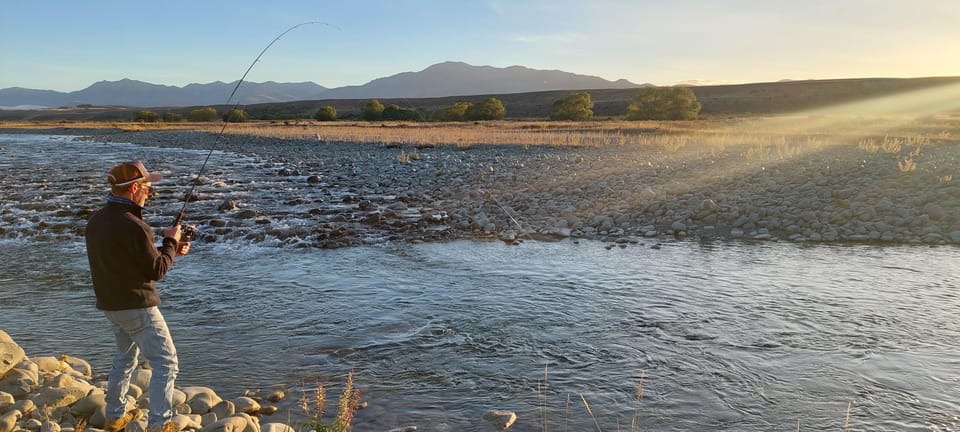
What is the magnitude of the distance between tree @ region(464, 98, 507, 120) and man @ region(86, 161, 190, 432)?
7729 centimetres

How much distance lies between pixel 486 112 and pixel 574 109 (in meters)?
12.1

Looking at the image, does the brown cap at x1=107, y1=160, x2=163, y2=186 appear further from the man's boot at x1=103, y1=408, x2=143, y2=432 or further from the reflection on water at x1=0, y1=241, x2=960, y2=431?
the reflection on water at x1=0, y1=241, x2=960, y2=431

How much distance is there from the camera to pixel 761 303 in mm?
8469

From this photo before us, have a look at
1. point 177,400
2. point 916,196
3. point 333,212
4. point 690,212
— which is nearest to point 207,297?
point 177,400

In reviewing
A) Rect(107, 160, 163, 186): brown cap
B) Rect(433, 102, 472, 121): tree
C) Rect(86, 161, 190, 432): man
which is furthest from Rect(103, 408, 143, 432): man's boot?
Rect(433, 102, 472, 121): tree

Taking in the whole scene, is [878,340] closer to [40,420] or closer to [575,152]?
[40,420]

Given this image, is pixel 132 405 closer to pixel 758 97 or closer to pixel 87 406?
pixel 87 406

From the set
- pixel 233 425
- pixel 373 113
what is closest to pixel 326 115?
pixel 373 113

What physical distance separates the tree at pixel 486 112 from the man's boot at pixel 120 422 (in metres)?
77.2

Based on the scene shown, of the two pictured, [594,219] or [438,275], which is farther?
[594,219]

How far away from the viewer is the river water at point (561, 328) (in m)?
5.52

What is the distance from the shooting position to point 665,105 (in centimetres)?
6756

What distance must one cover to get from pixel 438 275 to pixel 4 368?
607cm

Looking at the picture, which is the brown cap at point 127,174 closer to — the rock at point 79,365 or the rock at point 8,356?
the rock at point 8,356
